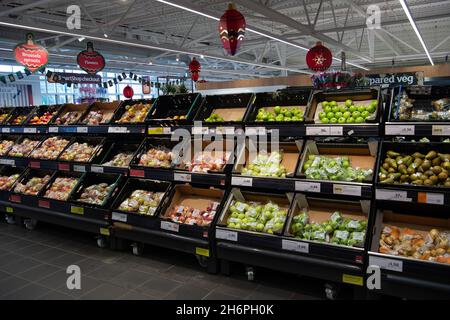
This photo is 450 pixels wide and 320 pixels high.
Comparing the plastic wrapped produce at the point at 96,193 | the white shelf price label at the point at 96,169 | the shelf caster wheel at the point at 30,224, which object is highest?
the white shelf price label at the point at 96,169

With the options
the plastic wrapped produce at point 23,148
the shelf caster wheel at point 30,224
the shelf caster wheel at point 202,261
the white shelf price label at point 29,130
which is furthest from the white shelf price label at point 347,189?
the plastic wrapped produce at point 23,148

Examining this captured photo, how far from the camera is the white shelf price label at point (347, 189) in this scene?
2.88 m

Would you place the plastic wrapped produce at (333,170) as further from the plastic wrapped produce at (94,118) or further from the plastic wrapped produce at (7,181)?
the plastic wrapped produce at (7,181)

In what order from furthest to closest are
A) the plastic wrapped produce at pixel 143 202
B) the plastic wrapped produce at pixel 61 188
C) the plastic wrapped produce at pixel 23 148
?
the plastic wrapped produce at pixel 23 148 → the plastic wrapped produce at pixel 61 188 → the plastic wrapped produce at pixel 143 202

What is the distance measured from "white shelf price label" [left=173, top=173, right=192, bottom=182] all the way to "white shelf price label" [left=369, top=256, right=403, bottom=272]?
188 cm

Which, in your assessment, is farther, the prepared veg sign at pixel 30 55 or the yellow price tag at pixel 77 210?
the prepared veg sign at pixel 30 55

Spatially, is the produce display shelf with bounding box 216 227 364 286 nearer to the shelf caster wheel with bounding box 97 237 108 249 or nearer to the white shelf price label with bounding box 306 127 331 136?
the white shelf price label with bounding box 306 127 331 136

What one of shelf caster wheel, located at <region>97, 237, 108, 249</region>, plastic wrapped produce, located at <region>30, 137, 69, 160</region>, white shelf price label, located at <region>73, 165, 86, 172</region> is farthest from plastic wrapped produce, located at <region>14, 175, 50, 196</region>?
shelf caster wheel, located at <region>97, 237, 108, 249</region>

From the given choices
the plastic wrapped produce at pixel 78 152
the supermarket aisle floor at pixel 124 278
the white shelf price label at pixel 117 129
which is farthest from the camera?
the plastic wrapped produce at pixel 78 152

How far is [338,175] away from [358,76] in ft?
21.4

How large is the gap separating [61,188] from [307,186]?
11.2 ft

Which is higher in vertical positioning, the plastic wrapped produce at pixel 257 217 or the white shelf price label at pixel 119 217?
the plastic wrapped produce at pixel 257 217

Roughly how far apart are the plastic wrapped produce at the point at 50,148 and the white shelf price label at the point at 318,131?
11.8ft
